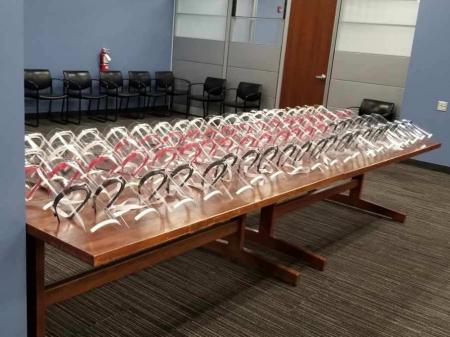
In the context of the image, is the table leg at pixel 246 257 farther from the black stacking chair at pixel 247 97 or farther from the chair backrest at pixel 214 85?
the chair backrest at pixel 214 85

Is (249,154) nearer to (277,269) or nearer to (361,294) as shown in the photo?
(277,269)

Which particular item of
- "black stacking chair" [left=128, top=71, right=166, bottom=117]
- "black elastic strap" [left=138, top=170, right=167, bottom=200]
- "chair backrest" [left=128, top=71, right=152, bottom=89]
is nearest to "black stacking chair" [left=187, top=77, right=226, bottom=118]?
"black stacking chair" [left=128, top=71, right=166, bottom=117]

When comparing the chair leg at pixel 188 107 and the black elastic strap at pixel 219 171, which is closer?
the black elastic strap at pixel 219 171

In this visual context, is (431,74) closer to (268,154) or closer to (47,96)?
(268,154)

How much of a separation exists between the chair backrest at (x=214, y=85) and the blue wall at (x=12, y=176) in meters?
6.61

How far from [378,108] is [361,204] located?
2658mm

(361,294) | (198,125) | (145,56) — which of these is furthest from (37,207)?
(145,56)

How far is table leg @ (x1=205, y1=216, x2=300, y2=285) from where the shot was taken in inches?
115

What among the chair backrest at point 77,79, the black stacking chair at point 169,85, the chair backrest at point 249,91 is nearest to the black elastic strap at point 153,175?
the chair backrest at point 77,79

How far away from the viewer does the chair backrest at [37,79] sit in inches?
253

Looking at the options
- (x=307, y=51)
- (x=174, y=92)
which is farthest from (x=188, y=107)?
(x=307, y=51)

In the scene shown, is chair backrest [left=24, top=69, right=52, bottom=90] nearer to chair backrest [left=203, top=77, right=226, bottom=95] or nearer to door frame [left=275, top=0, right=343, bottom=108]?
chair backrest [left=203, top=77, right=226, bottom=95]

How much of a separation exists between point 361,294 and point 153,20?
6.76m

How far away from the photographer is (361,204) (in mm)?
4355
